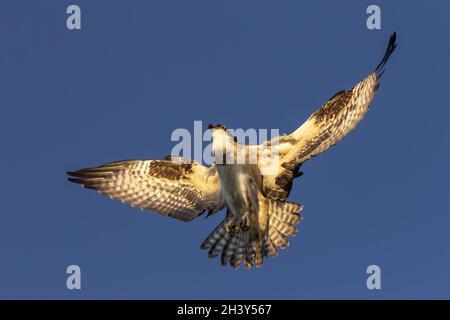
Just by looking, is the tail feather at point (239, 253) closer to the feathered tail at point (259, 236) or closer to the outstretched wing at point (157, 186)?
the feathered tail at point (259, 236)

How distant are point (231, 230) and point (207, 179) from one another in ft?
3.00

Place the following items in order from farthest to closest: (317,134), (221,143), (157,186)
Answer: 1. (157,186)
2. (317,134)
3. (221,143)

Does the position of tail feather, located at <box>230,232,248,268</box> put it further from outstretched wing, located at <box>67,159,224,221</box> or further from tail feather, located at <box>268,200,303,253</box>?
outstretched wing, located at <box>67,159,224,221</box>

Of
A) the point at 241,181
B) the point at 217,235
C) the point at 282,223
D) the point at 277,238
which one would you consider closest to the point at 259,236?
the point at 277,238

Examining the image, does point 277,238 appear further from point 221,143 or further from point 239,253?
point 221,143

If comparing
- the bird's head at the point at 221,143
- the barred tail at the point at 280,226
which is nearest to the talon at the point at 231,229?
the barred tail at the point at 280,226

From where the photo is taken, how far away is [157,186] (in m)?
14.8

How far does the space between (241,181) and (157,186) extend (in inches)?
69.0

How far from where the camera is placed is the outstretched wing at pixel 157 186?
575 inches

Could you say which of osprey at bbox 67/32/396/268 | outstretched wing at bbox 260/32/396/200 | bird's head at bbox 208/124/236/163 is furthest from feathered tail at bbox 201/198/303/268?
bird's head at bbox 208/124/236/163

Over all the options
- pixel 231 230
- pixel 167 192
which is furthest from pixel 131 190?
pixel 231 230

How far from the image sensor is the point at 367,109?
46.1 feet

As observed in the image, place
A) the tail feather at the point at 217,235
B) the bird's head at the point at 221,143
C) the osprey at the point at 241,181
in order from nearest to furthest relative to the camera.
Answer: the bird's head at the point at 221,143 < the osprey at the point at 241,181 < the tail feather at the point at 217,235

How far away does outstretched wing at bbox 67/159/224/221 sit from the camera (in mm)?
14602
